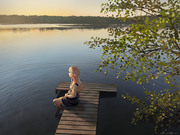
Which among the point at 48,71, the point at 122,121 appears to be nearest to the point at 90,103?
the point at 122,121

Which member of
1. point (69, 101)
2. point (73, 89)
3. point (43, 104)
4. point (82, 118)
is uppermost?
point (73, 89)

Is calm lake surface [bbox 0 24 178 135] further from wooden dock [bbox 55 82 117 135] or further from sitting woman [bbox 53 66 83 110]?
sitting woman [bbox 53 66 83 110]

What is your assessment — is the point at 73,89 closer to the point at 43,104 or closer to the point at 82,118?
the point at 82,118

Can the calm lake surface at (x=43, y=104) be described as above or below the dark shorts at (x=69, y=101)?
below

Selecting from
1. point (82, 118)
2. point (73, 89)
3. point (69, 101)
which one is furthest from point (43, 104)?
point (82, 118)

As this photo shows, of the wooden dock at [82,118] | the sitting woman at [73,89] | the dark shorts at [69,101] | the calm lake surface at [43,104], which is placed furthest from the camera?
the calm lake surface at [43,104]

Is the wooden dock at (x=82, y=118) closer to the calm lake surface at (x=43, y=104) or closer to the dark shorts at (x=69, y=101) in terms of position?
the dark shorts at (x=69, y=101)

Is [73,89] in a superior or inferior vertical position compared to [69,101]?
superior

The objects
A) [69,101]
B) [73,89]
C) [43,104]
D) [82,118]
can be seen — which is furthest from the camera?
[43,104]

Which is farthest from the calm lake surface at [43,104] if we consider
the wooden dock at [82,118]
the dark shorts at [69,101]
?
the dark shorts at [69,101]

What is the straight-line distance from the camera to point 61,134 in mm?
5793

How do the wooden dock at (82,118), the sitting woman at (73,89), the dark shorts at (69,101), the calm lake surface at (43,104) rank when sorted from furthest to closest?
1. the calm lake surface at (43,104)
2. the dark shorts at (69,101)
3. the sitting woman at (73,89)
4. the wooden dock at (82,118)

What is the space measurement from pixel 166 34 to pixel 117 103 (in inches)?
266

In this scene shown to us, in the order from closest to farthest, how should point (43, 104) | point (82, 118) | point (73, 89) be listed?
point (82, 118) < point (73, 89) < point (43, 104)
